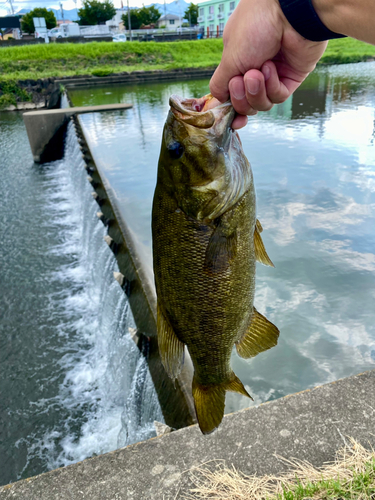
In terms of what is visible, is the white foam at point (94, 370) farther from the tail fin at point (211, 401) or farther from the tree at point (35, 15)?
the tree at point (35, 15)

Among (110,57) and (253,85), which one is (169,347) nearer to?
(253,85)

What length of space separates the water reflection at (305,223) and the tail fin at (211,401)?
4.92ft

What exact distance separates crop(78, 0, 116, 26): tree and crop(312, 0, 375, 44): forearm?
253ft

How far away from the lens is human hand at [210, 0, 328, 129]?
1466 millimetres

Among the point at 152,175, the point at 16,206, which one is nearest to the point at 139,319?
the point at 152,175

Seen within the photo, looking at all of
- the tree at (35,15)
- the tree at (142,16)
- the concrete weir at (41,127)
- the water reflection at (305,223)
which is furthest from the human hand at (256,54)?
the tree at (142,16)

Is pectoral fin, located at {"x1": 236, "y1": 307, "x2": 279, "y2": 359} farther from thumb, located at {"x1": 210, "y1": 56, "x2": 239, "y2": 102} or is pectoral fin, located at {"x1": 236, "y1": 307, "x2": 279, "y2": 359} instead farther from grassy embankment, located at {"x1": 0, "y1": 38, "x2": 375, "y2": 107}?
grassy embankment, located at {"x1": 0, "y1": 38, "x2": 375, "y2": 107}

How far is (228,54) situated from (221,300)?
997mm

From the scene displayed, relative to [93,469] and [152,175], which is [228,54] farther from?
[152,175]

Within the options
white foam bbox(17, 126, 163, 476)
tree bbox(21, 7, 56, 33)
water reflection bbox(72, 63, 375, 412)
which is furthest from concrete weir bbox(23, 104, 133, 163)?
tree bbox(21, 7, 56, 33)

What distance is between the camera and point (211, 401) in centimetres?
175

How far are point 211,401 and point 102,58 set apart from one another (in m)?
40.3

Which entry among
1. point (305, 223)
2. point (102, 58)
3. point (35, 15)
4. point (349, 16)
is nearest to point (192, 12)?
point (35, 15)

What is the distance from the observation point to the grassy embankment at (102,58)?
30.7 meters
